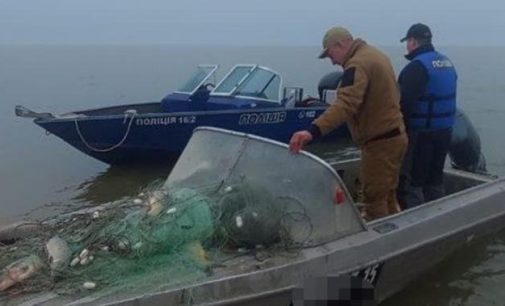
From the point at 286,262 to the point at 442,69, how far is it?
268 cm

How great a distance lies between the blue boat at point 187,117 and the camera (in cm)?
1164

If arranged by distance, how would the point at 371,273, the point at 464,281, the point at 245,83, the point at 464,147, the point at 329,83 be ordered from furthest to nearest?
the point at 329,83, the point at 245,83, the point at 464,147, the point at 464,281, the point at 371,273

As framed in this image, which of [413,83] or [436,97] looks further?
[436,97]

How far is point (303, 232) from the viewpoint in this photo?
16.1ft

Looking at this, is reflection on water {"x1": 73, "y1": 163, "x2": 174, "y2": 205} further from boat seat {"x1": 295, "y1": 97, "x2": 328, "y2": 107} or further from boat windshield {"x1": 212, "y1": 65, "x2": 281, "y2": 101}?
boat seat {"x1": 295, "y1": 97, "x2": 328, "y2": 107}

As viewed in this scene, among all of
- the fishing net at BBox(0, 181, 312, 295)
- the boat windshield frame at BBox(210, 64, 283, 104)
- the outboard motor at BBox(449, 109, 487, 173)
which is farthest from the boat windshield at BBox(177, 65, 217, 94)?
the fishing net at BBox(0, 181, 312, 295)

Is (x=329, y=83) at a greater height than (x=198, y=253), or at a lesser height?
greater

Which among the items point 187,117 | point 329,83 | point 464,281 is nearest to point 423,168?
point 464,281

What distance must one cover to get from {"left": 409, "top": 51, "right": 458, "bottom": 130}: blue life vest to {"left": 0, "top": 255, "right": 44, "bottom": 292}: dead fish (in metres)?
3.72

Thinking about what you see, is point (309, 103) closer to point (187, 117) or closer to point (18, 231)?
point (187, 117)

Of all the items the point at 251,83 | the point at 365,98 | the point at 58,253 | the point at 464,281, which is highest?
the point at 365,98

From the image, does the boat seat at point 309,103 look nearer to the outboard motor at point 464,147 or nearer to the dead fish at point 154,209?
the outboard motor at point 464,147

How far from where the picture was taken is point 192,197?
482 centimetres

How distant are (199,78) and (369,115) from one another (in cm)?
866
